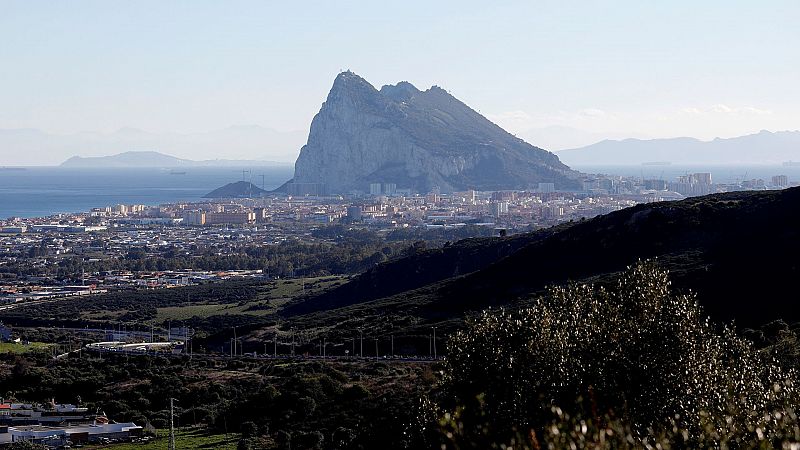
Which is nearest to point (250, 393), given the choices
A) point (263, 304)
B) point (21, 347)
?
point (21, 347)

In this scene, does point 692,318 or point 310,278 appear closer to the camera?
point 692,318

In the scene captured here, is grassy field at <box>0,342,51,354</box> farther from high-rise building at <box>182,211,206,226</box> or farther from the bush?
high-rise building at <box>182,211,206,226</box>

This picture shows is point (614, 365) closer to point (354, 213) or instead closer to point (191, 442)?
point (191, 442)

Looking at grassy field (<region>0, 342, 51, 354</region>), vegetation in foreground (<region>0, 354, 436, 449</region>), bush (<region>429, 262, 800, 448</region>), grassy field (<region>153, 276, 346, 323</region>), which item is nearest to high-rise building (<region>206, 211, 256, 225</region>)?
grassy field (<region>153, 276, 346, 323</region>)

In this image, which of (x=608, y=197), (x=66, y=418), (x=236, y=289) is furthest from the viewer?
(x=608, y=197)

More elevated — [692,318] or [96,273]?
[692,318]

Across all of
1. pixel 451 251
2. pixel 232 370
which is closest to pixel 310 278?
pixel 451 251

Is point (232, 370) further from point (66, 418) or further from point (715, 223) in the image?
point (715, 223)

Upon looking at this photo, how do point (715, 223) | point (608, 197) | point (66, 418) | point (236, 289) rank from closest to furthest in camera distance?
point (66, 418)
point (715, 223)
point (236, 289)
point (608, 197)
